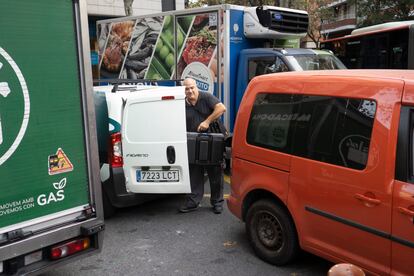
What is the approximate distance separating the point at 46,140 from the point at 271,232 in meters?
2.17

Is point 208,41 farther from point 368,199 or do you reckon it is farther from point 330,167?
point 368,199

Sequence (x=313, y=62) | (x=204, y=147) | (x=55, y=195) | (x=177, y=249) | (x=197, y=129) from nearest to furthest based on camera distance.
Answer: (x=55, y=195) < (x=177, y=249) < (x=204, y=147) < (x=197, y=129) < (x=313, y=62)

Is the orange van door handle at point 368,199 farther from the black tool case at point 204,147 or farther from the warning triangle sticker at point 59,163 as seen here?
the black tool case at point 204,147

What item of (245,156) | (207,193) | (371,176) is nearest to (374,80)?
(371,176)

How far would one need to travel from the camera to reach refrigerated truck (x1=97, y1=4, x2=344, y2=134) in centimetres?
791

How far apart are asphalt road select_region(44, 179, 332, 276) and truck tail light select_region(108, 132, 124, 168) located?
2.51ft

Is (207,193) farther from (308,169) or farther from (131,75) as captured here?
(131,75)

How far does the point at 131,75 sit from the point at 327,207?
7.51m

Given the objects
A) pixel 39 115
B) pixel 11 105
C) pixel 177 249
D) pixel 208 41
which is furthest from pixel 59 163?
pixel 208 41

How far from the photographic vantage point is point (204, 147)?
551 centimetres

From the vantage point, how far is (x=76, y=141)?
3541 mm

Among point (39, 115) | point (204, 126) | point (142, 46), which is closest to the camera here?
point (39, 115)

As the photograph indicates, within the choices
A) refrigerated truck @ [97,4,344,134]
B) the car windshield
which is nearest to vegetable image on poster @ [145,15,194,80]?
refrigerated truck @ [97,4,344,134]

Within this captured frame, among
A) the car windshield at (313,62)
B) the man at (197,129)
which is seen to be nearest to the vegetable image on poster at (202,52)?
the car windshield at (313,62)
